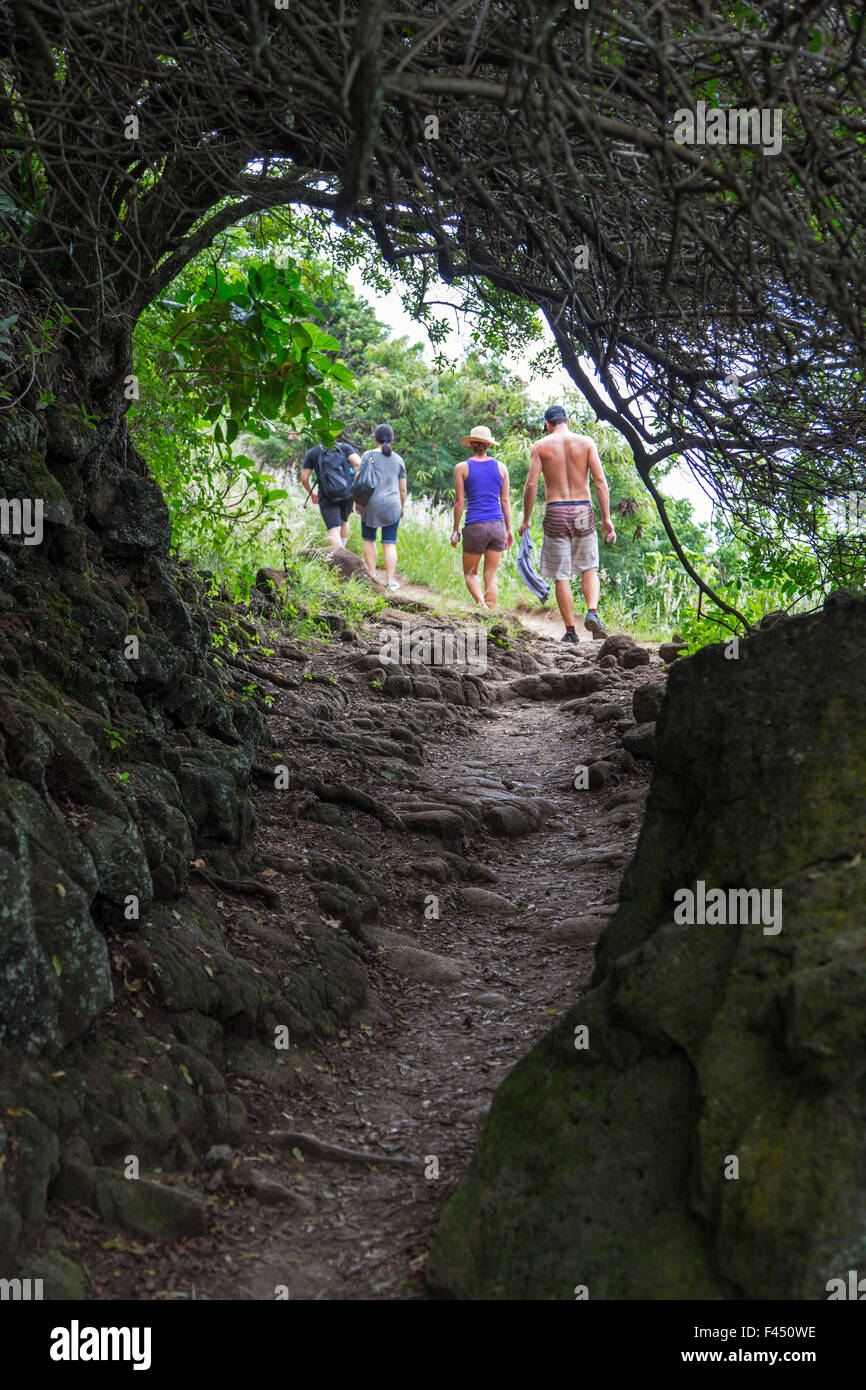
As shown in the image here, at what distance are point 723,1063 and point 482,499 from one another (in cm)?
990

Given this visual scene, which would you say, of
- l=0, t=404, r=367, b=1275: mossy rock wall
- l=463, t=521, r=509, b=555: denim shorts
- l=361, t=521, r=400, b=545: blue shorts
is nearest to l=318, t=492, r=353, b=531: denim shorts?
l=361, t=521, r=400, b=545: blue shorts

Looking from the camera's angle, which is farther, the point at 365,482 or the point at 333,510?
the point at 333,510

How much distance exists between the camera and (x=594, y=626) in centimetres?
1204

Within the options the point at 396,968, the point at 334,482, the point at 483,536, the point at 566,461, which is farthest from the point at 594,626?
the point at 396,968

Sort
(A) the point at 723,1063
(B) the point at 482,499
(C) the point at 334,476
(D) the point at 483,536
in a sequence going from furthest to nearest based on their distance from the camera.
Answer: (C) the point at 334,476, (D) the point at 483,536, (B) the point at 482,499, (A) the point at 723,1063

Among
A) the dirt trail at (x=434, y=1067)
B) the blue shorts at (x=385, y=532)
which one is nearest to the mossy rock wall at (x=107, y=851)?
the dirt trail at (x=434, y=1067)

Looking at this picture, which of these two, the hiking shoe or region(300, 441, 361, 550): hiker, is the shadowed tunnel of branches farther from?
region(300, 441, 361, 550): hiker

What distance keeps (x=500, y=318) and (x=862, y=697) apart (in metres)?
4.19

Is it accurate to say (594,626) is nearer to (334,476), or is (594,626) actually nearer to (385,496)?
(385,496)

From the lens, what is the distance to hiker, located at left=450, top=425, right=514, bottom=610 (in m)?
11.9

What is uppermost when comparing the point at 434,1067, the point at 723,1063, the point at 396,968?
the point at 723,1063

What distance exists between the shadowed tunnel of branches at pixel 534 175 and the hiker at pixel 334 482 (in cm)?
778

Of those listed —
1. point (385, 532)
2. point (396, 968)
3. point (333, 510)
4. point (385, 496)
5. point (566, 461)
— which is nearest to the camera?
point (396, 968)

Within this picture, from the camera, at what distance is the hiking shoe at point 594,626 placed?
38.5 ft
